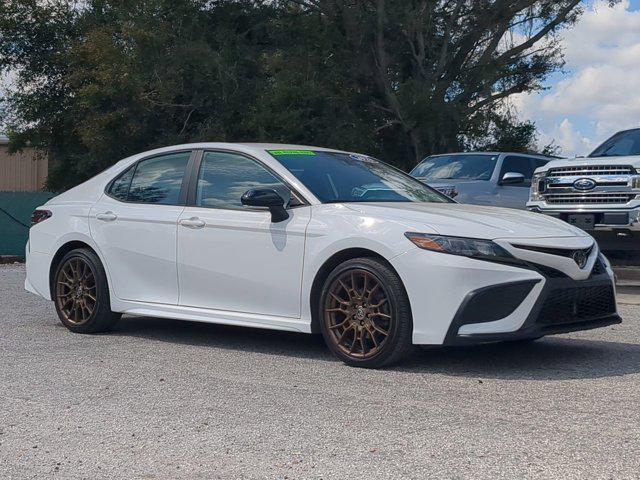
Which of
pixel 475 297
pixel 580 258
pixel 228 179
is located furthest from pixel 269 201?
pixel 580 258

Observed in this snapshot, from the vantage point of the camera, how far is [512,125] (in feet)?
111

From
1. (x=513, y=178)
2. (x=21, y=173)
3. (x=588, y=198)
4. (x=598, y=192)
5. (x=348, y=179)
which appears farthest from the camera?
(x=21, y=173)

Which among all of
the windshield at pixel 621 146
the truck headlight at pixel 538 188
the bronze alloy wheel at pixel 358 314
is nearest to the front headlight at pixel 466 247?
the bronze alloy wheel at pixel 358 314

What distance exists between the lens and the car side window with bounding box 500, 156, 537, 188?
1701 centimetres

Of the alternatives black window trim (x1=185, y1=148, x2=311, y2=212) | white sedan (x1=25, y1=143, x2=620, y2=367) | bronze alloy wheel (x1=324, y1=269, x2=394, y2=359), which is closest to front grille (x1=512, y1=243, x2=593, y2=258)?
white sedan (x1=25, y1=143, x2=620, y2=367)

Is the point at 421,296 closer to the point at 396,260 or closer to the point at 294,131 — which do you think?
the point at 396,260

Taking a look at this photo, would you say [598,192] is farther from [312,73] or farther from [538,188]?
[312,73]

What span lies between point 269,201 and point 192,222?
0.86 meters

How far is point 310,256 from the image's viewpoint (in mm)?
7098

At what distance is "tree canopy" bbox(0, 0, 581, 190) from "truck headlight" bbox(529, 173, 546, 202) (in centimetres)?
1614

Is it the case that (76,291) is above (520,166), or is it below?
below

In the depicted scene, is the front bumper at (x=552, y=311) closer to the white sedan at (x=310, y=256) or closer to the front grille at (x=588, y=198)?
the white sedan at (x=310, y=256)

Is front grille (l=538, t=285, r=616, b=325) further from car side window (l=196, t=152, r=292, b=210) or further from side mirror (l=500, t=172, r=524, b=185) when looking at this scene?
side mirror (l=500, t=172, r=524, b=185)

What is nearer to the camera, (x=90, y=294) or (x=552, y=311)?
(x=552, y=311)
